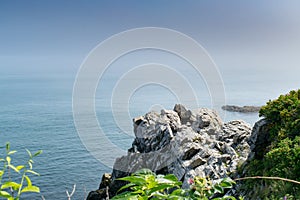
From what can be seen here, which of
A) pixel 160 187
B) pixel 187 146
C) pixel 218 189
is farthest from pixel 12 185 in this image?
pixel 187 146

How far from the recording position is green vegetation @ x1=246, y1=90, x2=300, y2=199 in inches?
304

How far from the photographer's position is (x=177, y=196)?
7.16 ft

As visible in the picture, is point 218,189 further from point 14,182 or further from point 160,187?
Answer: point 14,182

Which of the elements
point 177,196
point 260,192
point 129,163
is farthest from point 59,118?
point 177,196

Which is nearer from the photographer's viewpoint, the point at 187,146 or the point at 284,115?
the point at 284,115

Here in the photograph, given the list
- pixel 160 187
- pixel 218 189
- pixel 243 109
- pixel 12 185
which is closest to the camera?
pixel 12 185

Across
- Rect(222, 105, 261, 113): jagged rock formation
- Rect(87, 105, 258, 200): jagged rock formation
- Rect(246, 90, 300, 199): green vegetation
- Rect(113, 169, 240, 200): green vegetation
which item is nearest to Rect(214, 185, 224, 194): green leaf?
Rect(113, 169, 240, 200): green vegetation

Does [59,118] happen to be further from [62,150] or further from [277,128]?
[277,128]

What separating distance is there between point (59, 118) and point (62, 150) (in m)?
28.1

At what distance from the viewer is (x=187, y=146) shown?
16516 mm

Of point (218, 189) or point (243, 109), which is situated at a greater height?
point (243, 109)

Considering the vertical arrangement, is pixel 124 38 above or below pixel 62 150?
above

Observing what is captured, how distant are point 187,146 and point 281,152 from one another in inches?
312

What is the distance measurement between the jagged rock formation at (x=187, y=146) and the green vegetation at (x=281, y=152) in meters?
0.94
